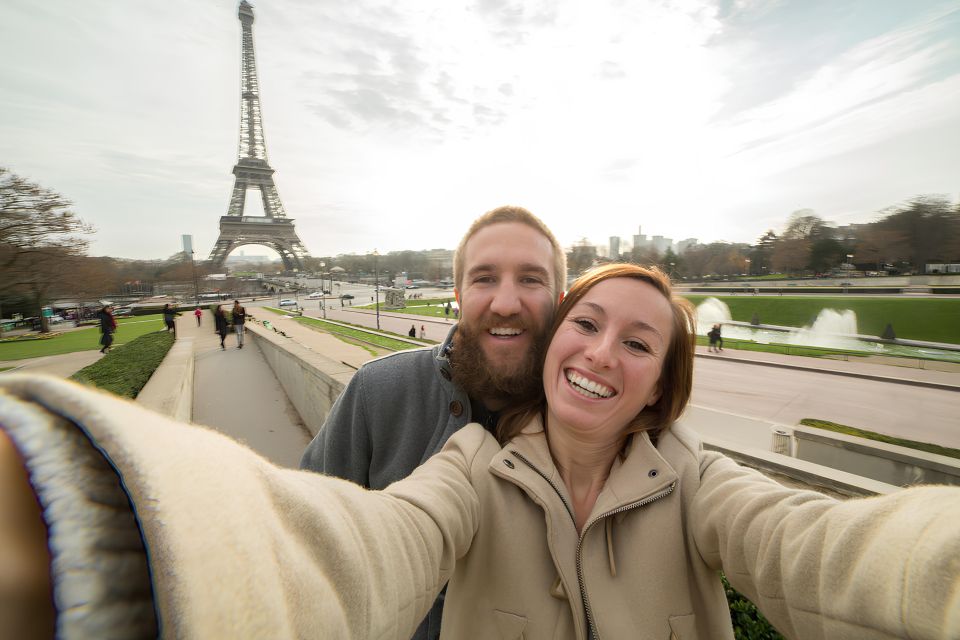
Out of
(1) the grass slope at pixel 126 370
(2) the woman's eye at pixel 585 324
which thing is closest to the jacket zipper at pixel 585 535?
(2) the woman's eye at pixel 585 324

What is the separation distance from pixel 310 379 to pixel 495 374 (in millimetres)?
5974

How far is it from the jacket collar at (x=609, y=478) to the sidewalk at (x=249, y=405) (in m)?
3.66

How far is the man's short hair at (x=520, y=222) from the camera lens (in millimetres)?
2582

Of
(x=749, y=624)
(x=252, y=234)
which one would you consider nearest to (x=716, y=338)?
(x=749, y=624)

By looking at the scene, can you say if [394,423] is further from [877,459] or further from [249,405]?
[249,405]

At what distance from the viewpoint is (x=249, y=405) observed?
28.6 feet

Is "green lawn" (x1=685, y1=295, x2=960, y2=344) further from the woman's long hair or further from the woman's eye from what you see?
the woman's eye

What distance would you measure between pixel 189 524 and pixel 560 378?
1.69 metres

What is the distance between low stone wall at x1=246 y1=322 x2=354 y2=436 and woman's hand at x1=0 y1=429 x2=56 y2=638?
16.4 ft

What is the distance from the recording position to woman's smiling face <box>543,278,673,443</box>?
1.85 m

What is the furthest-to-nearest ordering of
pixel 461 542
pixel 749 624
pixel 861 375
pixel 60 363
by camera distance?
pixel 861 375 → pixel 60 363 → pixel 749 624 → pixel 461 542

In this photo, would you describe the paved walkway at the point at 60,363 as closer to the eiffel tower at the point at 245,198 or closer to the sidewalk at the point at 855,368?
the sidewalk at the point at 855,368

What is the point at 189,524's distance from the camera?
1.64 ft

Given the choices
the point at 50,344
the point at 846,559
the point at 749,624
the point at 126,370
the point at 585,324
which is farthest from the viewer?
the point at 50,344
